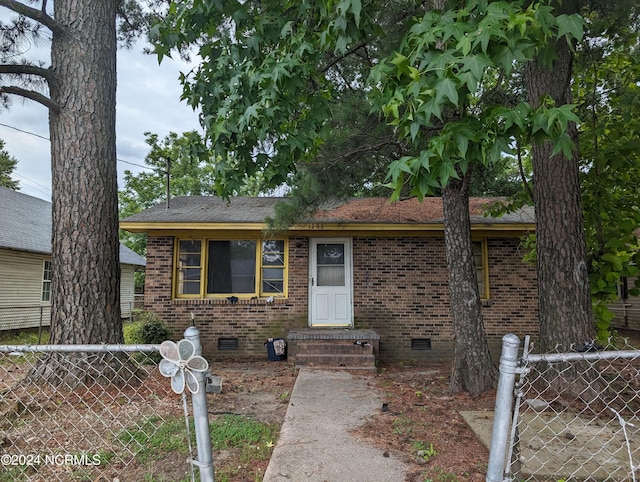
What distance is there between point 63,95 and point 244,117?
8.17 feet

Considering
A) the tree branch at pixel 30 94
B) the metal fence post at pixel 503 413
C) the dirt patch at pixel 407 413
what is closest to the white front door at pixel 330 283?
the dirt patch at pixel 407 413

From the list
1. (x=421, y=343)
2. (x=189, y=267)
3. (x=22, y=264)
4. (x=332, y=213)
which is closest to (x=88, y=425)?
(x=189, y=267)

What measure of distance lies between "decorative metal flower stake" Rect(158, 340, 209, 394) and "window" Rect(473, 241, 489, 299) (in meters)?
7.67

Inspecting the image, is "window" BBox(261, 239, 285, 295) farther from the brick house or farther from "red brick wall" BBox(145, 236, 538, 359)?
"red brick wall" BBox(145, 236, 538, 359)

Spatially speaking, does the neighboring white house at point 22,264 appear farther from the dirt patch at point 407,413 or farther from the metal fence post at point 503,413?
the metal fence post at point 503,413

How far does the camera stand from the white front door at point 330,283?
26.7 feet

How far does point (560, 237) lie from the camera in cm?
442

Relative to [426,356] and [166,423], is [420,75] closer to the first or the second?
[166,423]

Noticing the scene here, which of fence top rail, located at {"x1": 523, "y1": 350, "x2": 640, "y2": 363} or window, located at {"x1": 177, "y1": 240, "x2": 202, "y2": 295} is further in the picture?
window, located at {"x1": 177, "y1": 240, "x2": 202, "y2": 295}

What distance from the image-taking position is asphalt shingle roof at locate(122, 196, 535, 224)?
7945 mm

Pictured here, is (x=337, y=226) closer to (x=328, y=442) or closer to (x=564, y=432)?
(x=328, y=442)

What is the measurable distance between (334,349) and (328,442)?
371 cm

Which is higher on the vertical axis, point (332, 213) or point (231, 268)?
point (332, 213)

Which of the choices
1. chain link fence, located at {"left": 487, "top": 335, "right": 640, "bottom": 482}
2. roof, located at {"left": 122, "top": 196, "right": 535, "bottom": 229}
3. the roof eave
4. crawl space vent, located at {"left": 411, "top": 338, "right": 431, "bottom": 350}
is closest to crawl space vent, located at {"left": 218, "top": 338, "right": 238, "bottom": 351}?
the roof eave
